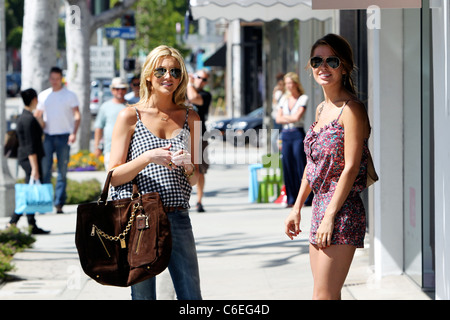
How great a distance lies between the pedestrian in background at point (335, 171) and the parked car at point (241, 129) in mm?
23059

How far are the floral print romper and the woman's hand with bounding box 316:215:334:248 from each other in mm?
42

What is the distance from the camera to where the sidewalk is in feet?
25.1

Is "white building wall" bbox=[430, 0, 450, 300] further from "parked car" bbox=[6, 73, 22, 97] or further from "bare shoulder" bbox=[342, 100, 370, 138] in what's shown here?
"parked car" bbox=[6, 73, 22, 97]

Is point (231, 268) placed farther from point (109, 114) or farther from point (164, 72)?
point (164, 72)

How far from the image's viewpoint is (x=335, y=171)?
4664mm

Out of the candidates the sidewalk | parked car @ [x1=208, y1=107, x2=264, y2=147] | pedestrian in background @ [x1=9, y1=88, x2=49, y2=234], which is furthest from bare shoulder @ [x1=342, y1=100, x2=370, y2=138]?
parked car @ [x1=208, y1=107, x2=264, y2=147]

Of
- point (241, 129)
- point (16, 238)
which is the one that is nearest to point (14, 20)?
point (241, 129)

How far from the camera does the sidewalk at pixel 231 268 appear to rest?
765cm

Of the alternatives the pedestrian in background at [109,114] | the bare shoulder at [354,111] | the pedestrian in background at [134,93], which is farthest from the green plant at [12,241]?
the bare shoulder at [354,111]

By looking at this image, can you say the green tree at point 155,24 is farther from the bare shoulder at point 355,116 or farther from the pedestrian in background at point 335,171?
the bare shoulder at point 355,116

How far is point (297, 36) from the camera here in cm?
1933

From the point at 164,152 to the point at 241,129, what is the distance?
82.7ft

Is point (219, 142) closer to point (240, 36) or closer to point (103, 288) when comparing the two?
point (240, 36)
